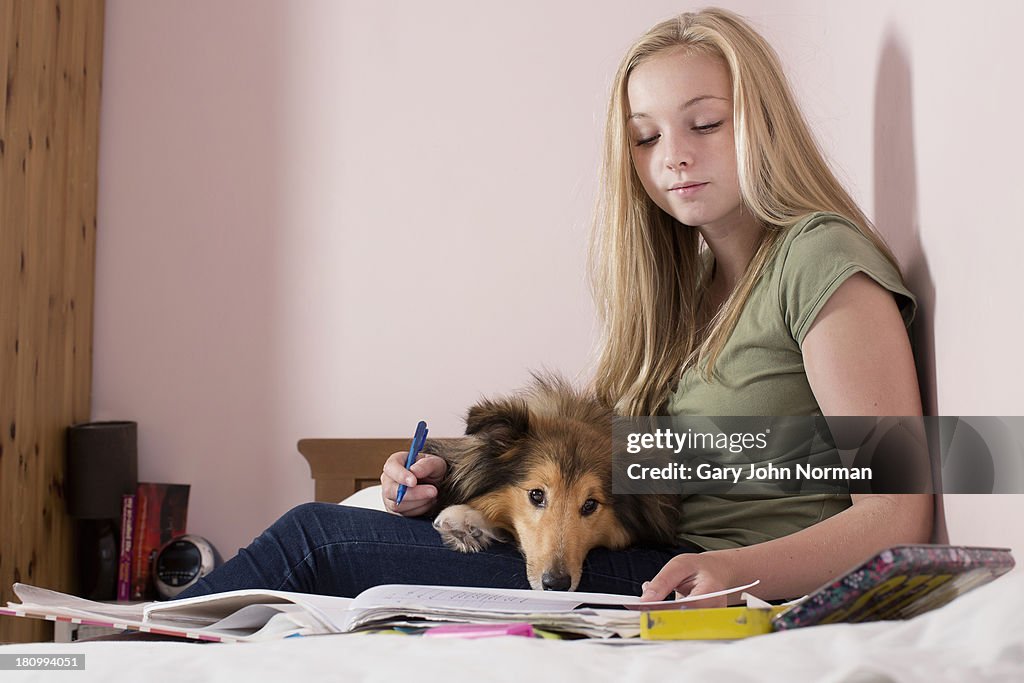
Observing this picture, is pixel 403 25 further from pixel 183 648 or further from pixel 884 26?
pixel 183 648

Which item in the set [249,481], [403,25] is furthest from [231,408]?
[403,25]

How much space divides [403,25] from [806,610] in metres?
2.48

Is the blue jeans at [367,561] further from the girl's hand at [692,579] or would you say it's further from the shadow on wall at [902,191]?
the shadow on wall at [902,191]

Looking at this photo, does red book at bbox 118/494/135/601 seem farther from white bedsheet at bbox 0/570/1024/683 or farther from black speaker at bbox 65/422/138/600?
white bedsheet at bbox 0/570/1024/683

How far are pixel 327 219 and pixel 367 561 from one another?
5.47 feet

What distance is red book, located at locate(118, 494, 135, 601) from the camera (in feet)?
8.82

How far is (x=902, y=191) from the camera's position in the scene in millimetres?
1544

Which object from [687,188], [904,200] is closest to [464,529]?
[687,188]

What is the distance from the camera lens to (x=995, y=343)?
3.43ft

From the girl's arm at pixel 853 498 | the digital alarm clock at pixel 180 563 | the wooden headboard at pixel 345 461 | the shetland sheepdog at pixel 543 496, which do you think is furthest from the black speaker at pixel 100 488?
the girl's arm at pixel 853 498

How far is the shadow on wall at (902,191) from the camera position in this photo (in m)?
1.37

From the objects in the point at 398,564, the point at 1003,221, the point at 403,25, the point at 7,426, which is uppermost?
the point at 403,25

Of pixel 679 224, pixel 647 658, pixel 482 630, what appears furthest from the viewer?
pixel 679 224

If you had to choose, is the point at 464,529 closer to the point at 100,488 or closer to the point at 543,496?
the point at 543,496
